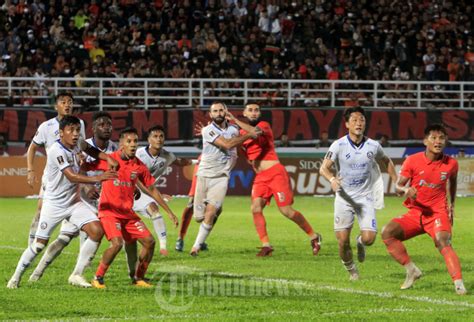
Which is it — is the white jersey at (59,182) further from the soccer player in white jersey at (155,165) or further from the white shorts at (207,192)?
the white shorts at (207,192)

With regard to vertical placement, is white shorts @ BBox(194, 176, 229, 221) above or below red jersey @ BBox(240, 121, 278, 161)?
below

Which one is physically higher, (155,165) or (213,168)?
(155,165)

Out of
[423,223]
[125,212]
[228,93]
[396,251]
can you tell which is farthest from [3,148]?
[423,223]

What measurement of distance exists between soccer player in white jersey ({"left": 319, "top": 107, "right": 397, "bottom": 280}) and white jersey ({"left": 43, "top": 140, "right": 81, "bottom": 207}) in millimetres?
2993

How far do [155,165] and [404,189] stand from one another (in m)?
4.78

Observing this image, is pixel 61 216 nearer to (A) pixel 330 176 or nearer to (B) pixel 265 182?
(A) pixel 330 176

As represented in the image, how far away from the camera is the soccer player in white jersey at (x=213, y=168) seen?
53.4 feet

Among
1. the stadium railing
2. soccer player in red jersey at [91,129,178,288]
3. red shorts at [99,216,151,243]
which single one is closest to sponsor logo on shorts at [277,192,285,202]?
soccer player in red jersey at [91,129,178,288]

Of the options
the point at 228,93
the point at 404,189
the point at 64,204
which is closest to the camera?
the point at 404,189

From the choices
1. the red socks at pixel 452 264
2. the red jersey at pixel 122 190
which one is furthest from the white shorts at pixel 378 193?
the red jersey at pixel 122 190

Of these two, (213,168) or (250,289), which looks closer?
(250,289)

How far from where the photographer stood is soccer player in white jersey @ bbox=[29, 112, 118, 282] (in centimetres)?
1216

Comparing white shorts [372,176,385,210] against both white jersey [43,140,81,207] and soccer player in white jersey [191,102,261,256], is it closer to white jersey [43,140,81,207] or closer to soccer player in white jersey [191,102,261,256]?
soccer player in white jersey [191,102,261,256]

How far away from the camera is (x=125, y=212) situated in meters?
12.0
